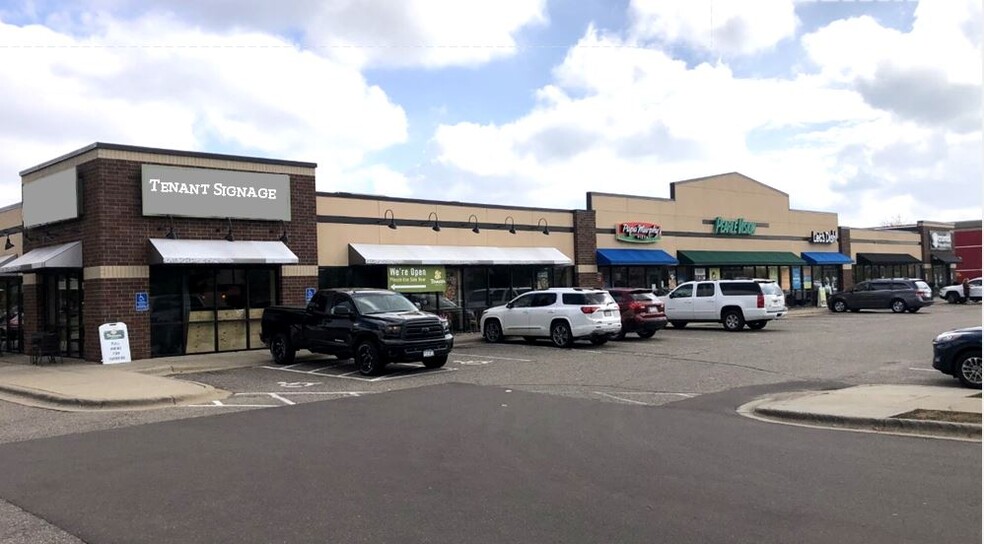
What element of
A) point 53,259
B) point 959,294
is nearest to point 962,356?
point 53,259

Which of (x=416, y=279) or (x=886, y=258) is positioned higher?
(x=886, y=258)

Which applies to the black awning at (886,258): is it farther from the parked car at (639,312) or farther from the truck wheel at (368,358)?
the truck wheel at (368,358)

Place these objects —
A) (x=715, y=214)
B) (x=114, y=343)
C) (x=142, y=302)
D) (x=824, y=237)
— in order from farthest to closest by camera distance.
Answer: (x=824, y=237)
(x=715, y=214)
(x=142, y=302)
(x=114, y=343)

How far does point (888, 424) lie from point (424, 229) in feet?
59.3

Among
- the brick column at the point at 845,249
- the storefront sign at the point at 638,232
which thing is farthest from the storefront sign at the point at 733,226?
the brick column at the point at 845,249

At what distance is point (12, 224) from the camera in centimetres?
2406

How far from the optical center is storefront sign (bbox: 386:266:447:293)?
23891 mm

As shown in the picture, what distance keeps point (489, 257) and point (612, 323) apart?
6897 millimetres

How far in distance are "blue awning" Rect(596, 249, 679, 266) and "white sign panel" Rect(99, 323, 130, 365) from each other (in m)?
19.0

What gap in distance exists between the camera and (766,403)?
1134cm

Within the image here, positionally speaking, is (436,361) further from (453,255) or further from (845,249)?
(845,249)

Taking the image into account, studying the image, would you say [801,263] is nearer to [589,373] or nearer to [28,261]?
[589,373]

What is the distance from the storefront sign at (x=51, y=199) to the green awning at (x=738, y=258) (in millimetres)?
25552

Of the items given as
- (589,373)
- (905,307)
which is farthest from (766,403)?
(905,307)
